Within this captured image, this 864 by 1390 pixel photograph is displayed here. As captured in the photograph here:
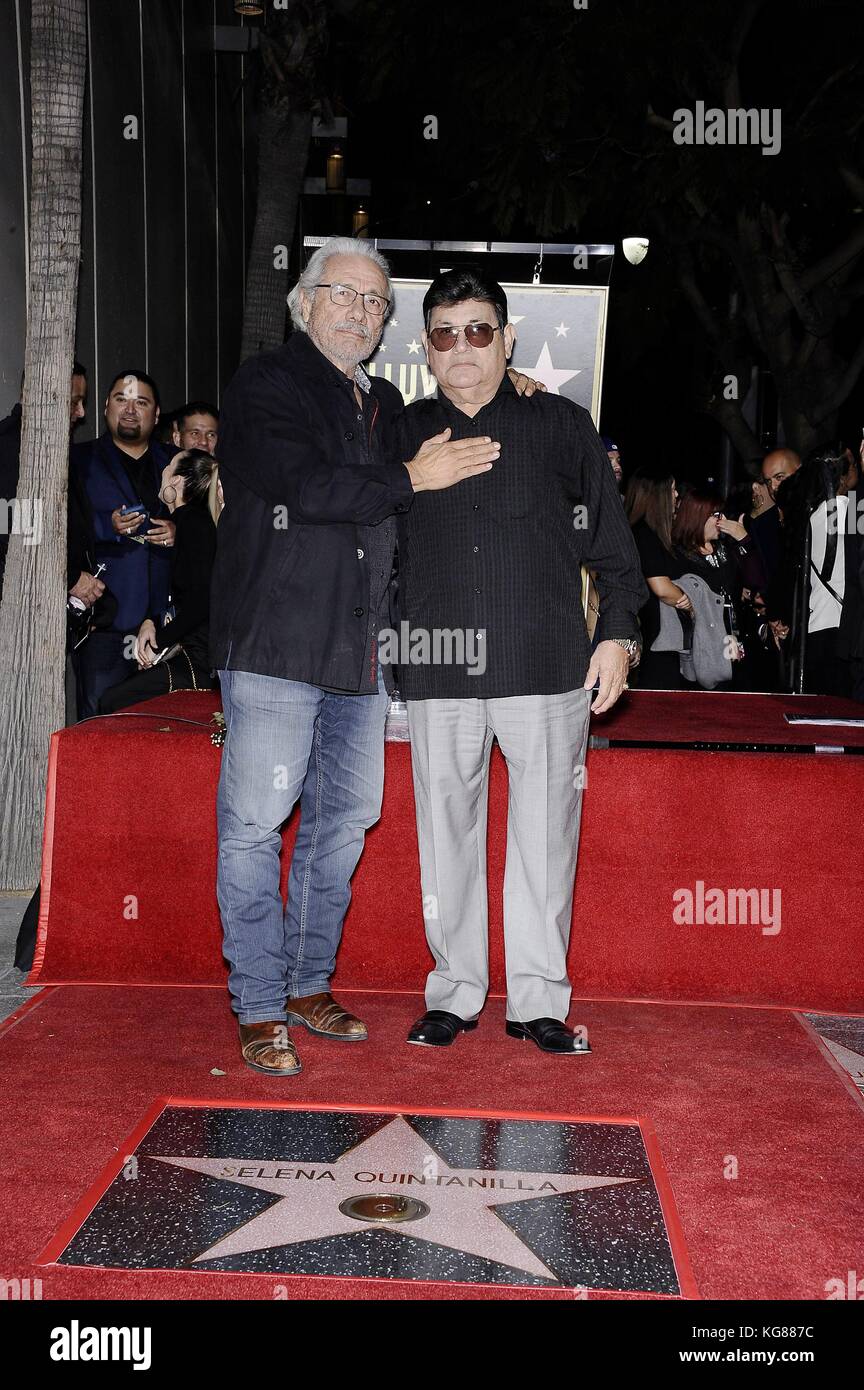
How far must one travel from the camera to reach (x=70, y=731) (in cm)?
421

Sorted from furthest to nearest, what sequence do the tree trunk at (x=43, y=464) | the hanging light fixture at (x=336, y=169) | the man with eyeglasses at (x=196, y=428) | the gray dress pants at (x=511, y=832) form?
the hanging light fixture at (x=336, y=169), the man with eyeglasses at (x=196, y=428), the tree trunk at (x=43, y=464), the gray dress pants at (x=511, y=832)

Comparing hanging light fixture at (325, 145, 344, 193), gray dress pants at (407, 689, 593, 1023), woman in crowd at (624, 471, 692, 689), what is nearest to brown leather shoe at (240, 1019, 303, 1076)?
gray dress pants at (407, 689, 593, 1023)

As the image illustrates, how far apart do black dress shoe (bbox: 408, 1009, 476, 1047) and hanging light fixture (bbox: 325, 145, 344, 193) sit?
57.5 ft

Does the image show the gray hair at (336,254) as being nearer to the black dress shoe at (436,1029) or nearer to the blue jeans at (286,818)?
the blue jeans at (286,818)

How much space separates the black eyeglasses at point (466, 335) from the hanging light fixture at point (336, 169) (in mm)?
17057

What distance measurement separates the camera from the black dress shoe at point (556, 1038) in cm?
364

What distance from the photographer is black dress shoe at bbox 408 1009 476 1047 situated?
12.1 feet

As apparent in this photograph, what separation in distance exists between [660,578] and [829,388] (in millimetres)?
8568

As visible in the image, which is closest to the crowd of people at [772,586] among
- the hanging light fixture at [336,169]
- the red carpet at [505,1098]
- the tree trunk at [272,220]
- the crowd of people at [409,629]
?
the red carpet at [505,1098]

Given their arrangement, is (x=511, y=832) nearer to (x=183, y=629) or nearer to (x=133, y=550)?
(x=183, y=629)

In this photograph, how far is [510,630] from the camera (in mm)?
3475

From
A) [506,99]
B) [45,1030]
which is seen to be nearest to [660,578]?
[45,1030]

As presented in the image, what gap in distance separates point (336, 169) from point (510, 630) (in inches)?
684
